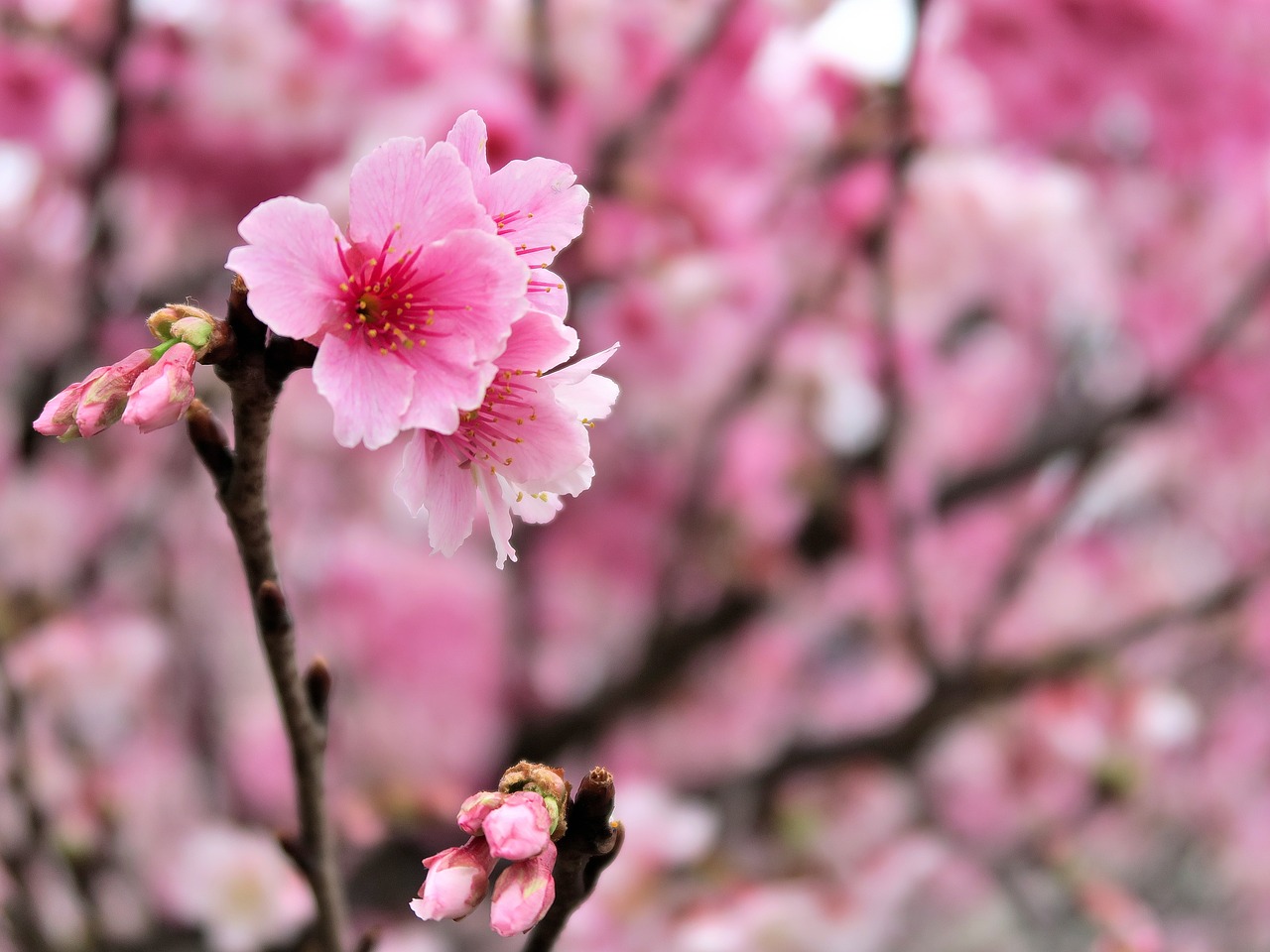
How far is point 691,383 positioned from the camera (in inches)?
81.2

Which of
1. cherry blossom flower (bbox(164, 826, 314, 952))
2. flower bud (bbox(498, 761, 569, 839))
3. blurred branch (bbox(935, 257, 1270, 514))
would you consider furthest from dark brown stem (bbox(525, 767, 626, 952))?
blurred branch (bbox(935, 257, 1270, 514))

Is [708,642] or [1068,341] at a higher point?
[1068,341]

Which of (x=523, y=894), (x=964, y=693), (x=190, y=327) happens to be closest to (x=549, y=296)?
(x=190, y=327)

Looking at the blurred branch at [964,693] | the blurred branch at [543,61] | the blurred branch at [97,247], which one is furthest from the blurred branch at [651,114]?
the blurred branch at [964,693]

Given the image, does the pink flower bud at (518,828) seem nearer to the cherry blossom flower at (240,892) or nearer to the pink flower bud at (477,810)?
the pink flower bud at (477,810)

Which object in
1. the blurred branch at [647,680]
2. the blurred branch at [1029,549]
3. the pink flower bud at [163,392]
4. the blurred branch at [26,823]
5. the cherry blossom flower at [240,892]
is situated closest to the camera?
the pink flower bud at [163,392]

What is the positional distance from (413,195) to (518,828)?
266 mm

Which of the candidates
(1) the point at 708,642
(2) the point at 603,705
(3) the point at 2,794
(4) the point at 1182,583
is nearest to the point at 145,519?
(3) the point at 2,794

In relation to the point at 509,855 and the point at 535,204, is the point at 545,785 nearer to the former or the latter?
the point at 509,855

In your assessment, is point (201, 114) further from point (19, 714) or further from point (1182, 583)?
point (1182, 583)

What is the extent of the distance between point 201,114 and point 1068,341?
250 cm

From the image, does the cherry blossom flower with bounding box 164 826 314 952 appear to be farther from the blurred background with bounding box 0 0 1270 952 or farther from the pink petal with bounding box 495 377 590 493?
the pink petal with bounding box 495 377 590 493

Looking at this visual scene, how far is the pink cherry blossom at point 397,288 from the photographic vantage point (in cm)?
39

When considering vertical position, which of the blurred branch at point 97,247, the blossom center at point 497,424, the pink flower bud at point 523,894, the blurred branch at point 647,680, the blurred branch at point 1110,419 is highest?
the blurred branch at point 97,247
